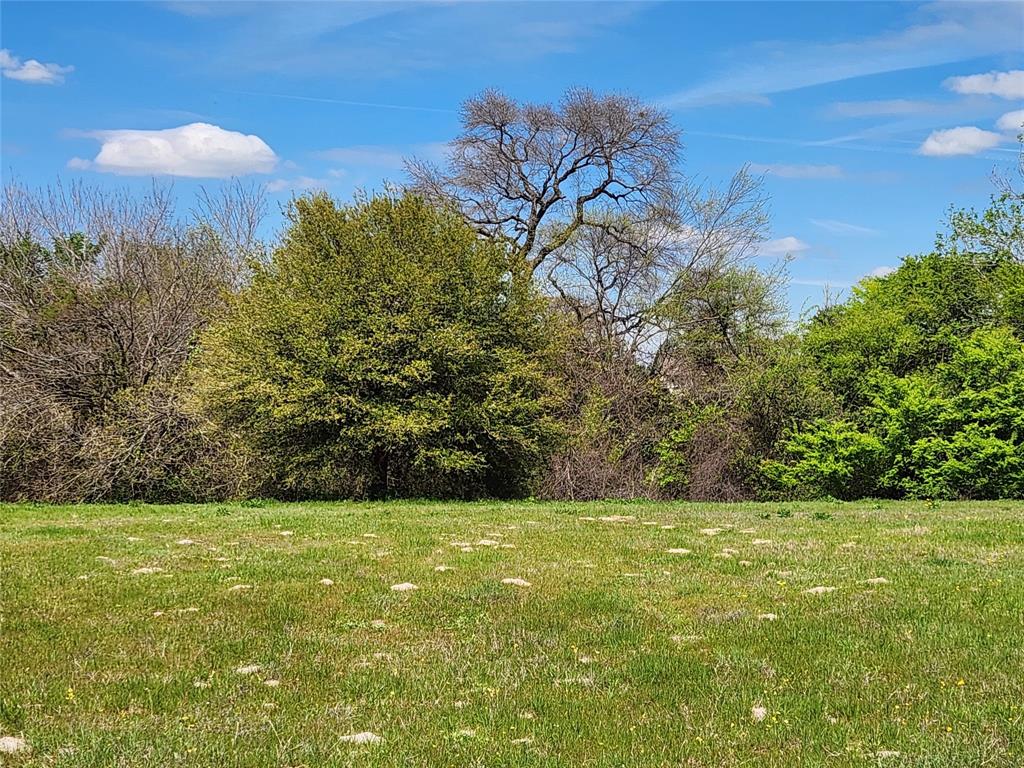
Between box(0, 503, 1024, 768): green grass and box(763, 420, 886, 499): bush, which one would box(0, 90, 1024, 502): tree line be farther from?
box(0, 503, 1024, 768): green grass

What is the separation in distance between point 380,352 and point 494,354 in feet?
9.49

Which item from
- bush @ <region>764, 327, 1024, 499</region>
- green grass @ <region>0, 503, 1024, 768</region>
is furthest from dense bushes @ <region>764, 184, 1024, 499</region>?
green grass @ <region>0, 503, 1024, 768</region>

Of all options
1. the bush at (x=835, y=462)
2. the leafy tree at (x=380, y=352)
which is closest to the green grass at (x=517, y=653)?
the leafy tree at (x=380, y=352)

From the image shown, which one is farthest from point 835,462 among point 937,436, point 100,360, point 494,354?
point 100,360

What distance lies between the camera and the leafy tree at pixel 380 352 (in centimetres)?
2069

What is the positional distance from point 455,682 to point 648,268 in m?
29.5

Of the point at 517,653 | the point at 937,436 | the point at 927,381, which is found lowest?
the point at 517,653

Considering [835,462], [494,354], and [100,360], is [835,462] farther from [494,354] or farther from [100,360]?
[100,360]

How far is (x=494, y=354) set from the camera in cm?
2209

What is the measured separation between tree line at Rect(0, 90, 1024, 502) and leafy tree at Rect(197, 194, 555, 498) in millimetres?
74

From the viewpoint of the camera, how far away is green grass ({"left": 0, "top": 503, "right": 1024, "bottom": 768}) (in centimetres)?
506

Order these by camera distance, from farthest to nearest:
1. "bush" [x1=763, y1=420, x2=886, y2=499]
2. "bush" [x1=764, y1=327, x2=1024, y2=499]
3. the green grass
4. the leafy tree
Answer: "bush" [x1=763, y1=420, x2=886, y2=499] < "bush" [x1=764, y1=327, x2=1024, y2=499] < the leafy tree < the green grass

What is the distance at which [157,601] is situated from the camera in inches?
327

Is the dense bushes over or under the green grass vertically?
over
